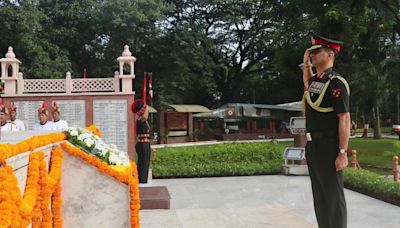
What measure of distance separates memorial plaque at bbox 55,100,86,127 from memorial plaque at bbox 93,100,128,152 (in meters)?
0.33

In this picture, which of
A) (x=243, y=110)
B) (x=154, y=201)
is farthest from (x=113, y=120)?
(x=243, y=110)

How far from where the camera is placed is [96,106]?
33.7 ft

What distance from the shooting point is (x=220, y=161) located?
11.3 m

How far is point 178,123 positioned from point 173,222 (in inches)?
791

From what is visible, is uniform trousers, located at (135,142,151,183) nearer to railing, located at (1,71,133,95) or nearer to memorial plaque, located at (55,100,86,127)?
railing, located at (1,71,133,95)

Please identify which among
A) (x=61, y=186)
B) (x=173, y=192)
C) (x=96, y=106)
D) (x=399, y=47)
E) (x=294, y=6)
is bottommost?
(x=173, y=192)

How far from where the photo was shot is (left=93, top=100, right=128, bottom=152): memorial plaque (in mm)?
10023

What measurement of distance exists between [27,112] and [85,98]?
1373mm

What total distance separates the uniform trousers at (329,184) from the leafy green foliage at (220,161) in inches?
292

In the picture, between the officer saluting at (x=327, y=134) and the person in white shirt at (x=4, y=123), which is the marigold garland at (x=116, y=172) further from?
the person in white shirt at (x=4, y=123)

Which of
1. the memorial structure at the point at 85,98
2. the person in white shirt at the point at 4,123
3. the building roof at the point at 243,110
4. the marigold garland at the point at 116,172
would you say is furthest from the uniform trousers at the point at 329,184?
the building roof at the point at 243,110

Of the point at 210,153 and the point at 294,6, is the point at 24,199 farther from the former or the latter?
the point at 294,6

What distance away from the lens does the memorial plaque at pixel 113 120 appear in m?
10.0

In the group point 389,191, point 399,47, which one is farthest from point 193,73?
point 389,191
